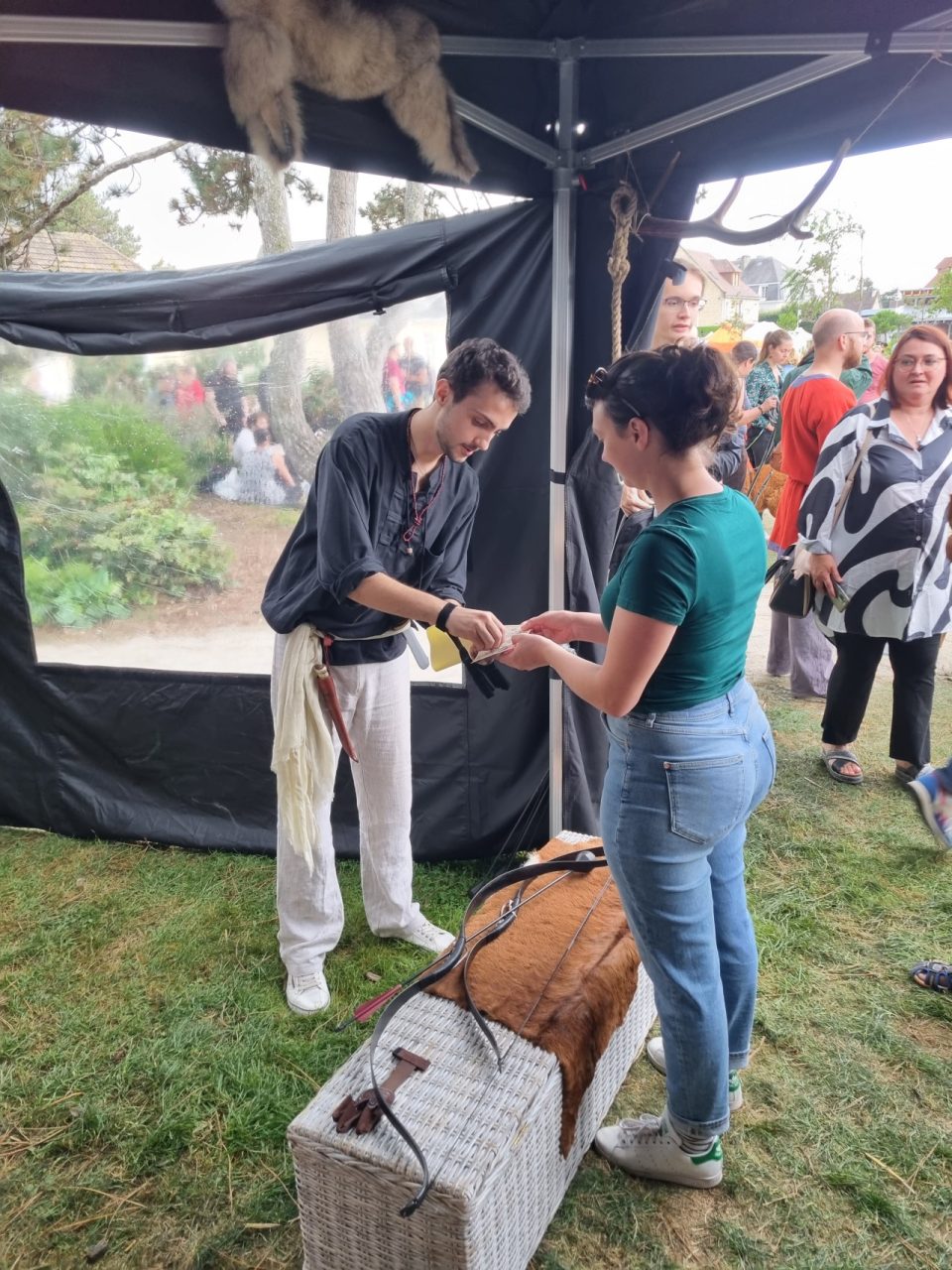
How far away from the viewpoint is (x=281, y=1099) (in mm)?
1947

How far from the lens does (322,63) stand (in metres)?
1.74

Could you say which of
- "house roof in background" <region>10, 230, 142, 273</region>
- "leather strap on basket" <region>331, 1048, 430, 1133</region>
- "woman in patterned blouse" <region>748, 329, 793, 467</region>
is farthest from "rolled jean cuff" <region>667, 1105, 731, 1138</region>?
"house roof in background" <region>10, 230, 142, 273</region>

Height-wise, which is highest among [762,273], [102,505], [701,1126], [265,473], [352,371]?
[762,273]

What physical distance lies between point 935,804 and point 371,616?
1.61 metres

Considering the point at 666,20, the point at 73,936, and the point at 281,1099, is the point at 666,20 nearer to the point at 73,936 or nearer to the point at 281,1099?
the point at 281,1099

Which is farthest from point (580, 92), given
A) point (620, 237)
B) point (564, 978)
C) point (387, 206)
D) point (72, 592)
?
point (387, 206)

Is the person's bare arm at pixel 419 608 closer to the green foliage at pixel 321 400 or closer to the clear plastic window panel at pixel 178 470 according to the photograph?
the clear plastic window panel at pixel 178 470

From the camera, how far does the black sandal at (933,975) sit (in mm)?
2281

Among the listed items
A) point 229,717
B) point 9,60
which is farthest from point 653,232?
point 229,717

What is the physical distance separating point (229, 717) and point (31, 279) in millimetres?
1714

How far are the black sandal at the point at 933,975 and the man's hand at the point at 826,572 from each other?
1573 millimetres

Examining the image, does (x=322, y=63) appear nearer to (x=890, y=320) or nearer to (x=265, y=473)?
(x=265, y=473)

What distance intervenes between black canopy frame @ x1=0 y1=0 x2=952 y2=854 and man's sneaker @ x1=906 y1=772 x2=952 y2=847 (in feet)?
3.49

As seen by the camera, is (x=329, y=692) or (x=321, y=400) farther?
(x=321, y=400)
